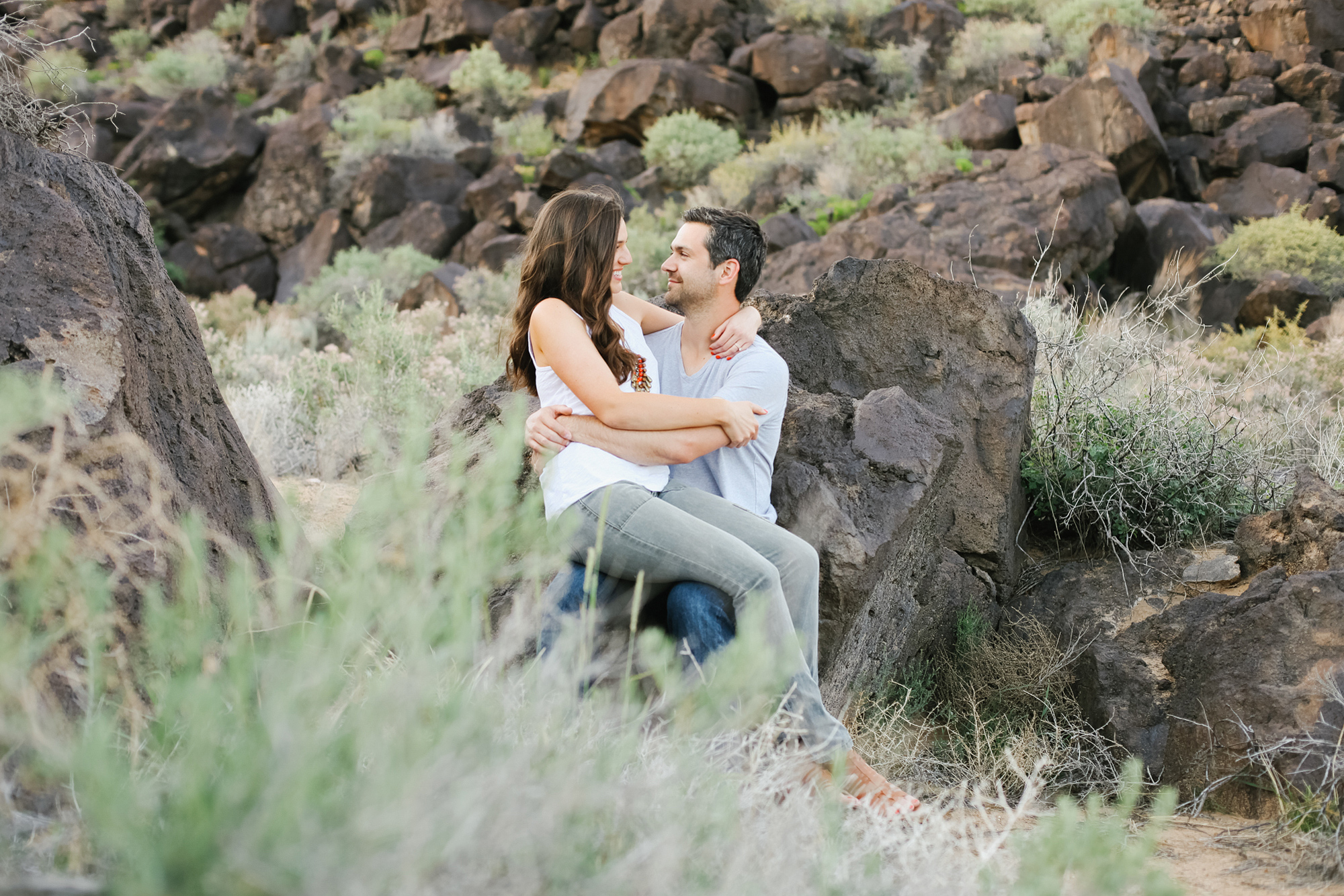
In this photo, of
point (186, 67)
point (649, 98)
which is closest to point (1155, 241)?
point (649, 98)

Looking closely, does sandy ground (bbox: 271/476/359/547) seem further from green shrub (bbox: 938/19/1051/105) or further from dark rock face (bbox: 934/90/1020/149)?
green shrub (bbox: 938/19/1051/105)

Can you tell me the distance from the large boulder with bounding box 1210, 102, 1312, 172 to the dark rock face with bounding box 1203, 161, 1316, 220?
0.86 ft

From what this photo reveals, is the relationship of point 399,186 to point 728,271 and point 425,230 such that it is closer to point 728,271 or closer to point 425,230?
point 425,230

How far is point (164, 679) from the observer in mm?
1649

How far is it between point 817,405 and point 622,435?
1121 millimetres

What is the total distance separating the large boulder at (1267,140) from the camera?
13.6 m

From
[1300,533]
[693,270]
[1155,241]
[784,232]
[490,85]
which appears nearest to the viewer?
[693,270]

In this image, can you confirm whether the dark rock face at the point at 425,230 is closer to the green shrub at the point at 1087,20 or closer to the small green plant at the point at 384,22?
the small green plant at the point at 384,22

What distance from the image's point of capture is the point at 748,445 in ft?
11.0

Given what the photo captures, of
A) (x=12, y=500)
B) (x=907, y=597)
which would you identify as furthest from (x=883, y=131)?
(x=12, y=500)

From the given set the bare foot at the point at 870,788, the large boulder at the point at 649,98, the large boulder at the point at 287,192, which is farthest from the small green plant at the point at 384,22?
the bare foot at the point at 870,788

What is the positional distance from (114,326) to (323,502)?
2.86 m

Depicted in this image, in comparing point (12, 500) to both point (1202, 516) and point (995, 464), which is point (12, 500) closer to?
point (995, 464)

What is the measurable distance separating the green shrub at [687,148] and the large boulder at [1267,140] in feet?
22.9
